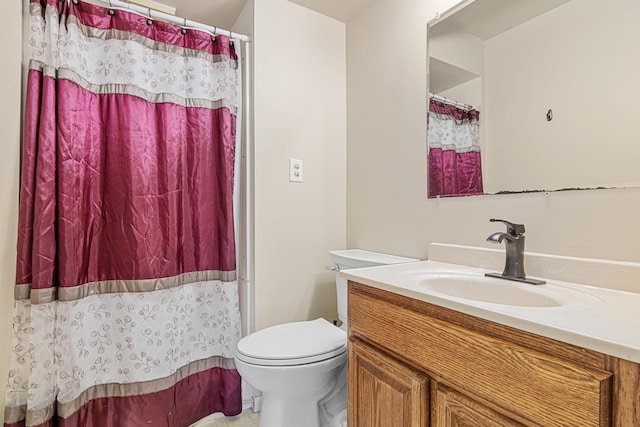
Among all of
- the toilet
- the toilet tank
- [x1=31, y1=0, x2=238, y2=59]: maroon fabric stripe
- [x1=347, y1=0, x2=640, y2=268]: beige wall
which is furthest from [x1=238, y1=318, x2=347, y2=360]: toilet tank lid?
[x1=31, y1=0, x2=238, y2=59]: maroon fabric stripe

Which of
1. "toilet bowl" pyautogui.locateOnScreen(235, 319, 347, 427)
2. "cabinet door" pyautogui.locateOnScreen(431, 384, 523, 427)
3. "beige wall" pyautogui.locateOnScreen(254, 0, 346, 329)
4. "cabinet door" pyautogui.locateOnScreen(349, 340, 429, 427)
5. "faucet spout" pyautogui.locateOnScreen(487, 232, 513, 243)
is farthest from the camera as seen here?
"beige wall" pyautogui.locateOnScreen(254, 0, 346, 329)

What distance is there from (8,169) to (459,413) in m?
1.75

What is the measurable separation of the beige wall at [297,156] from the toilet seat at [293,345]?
0.98ft

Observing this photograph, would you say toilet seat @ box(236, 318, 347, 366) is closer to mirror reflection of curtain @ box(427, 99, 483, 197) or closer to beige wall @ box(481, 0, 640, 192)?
mirror reflection of curtain @ box(427, 99, 483, 197)

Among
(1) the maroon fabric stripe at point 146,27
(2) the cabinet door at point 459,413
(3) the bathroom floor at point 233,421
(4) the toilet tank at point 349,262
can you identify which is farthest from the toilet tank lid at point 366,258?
Result: (1) the maroon fabric stripe at point 146,27

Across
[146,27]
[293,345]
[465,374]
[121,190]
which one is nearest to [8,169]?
[121,190]

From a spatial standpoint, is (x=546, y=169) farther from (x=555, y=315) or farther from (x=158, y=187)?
(x=158, y=187)

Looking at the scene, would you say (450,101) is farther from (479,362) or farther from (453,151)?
(479,362)

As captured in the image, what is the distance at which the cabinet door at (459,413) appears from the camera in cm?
65

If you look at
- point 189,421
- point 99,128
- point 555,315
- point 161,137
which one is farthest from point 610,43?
point 189,421

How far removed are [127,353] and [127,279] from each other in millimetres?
326

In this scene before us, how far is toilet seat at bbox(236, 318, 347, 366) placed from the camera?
1.17m

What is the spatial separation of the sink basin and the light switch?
3.10 ft

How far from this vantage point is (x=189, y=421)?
59.7 inches
